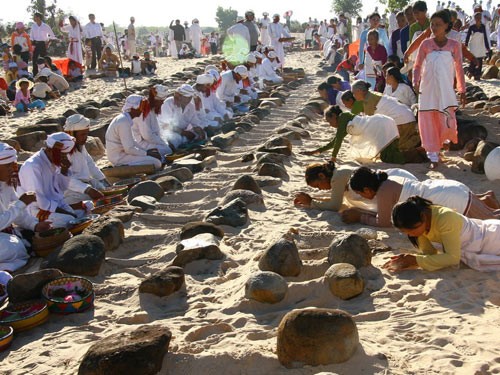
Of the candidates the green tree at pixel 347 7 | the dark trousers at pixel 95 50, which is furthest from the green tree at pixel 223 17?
the dark trousers at pixel 95 50

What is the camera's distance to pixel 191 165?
673 cm

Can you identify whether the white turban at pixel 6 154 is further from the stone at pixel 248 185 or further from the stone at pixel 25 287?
the stone at pixel 248 185

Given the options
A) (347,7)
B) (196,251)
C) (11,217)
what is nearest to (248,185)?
(196,251)

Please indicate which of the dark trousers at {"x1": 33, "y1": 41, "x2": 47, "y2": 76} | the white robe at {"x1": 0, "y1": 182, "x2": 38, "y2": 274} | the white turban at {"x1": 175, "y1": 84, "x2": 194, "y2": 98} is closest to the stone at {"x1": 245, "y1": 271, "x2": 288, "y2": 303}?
the white robe at {"x1": 0, "y1": 182, "x2": 38, "y2": 274}

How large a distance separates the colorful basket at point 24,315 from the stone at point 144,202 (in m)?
1.95

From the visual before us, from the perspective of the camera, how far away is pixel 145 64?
1797 centimetres

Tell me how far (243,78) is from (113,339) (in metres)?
10.3

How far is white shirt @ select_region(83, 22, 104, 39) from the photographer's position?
56.4ft

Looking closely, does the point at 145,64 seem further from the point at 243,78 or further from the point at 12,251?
the point at 12,251

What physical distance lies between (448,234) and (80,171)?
12.1 ft

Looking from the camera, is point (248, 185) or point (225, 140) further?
point (225, 140)

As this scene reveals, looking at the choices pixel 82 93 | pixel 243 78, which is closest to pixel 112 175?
pixel 243 78

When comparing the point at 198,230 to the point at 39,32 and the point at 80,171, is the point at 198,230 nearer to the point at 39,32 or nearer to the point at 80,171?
the point at 80,171

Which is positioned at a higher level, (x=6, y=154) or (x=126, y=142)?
(x=6, y=154)
